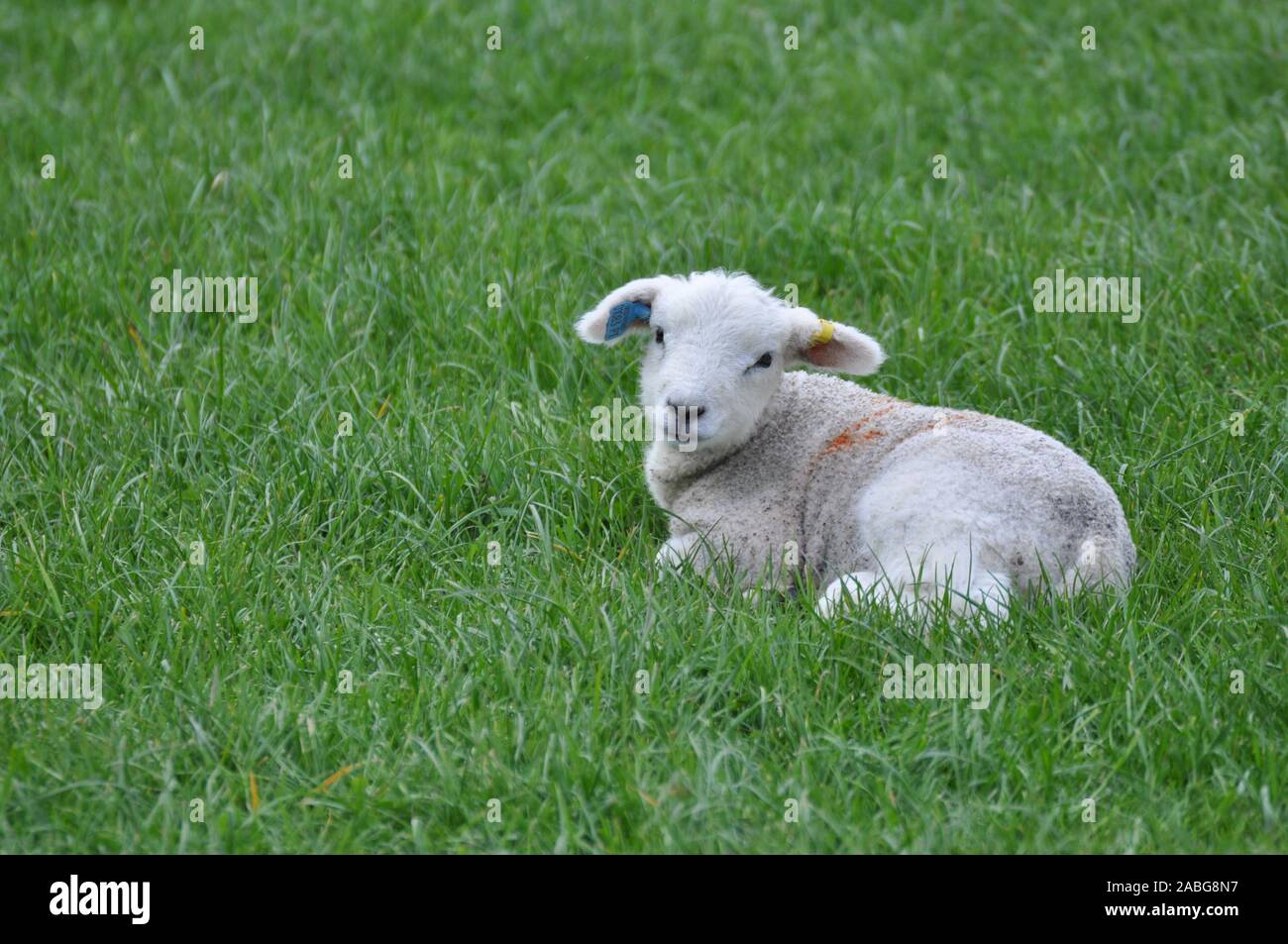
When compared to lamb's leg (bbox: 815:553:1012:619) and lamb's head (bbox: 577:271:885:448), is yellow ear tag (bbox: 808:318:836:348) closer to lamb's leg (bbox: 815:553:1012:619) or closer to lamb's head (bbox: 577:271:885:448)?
lamb's head (bbox: 577:271:885:448)

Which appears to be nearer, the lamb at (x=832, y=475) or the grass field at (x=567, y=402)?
the grass field at (x=567, y=402)

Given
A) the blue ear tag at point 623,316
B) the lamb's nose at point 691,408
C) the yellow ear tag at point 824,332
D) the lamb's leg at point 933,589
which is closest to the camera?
the lamb's leg at point 933,589

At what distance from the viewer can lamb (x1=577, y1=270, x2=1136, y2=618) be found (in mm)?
4035

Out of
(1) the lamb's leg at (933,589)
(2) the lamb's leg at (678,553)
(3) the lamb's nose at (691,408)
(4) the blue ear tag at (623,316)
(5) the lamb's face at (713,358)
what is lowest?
(1) the lamb's leg at (933,589)

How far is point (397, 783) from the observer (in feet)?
11.4

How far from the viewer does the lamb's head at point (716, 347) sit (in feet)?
14.0

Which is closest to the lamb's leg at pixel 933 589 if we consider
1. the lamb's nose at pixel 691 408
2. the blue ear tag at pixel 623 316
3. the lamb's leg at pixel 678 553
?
the lamb's leg at pixel 678 553

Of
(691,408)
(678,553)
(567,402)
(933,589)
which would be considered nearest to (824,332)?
(691,408)

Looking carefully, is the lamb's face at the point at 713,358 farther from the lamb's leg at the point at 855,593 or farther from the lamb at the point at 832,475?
the lamb's leg at the point at 855,593

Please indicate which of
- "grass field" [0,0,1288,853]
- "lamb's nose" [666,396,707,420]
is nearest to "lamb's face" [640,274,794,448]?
"lamb's nose" [666,396,707,420]

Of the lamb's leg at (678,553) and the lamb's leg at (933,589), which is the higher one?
the lamb's leg at (678,553)

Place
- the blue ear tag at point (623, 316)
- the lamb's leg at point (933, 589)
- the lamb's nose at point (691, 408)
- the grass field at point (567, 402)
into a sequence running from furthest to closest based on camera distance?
1. the blue ear tag at point (623, 316)
2. the lamb's nose at point (691, 408)
3. the lamb's leg at point (933, 589)
4. the grass field at point (567, 402)

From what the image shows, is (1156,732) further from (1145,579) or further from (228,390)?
(228,390)

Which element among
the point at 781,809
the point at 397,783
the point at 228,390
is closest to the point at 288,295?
the point at 228,390
